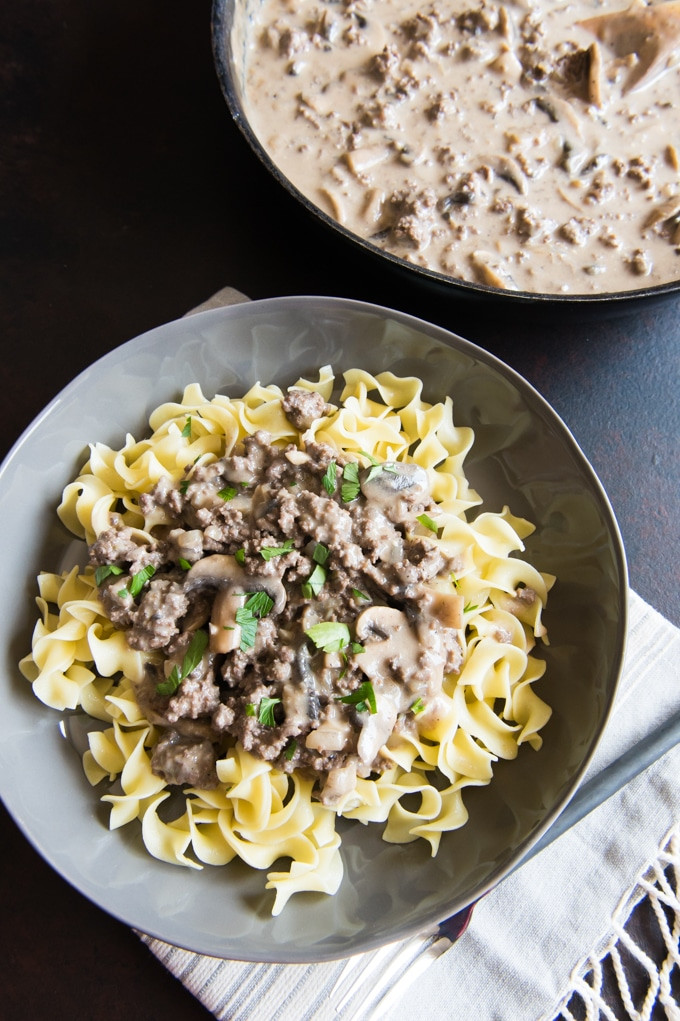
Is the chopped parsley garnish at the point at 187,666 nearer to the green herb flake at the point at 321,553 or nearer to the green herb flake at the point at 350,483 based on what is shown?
the green herb flake at the point at 321,553

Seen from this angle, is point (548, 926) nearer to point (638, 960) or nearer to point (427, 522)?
point (638, 960)

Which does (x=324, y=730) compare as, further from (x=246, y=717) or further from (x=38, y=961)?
(x=38, y=961)

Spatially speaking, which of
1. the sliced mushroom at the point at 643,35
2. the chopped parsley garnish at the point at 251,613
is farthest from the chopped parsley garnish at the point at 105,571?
the sliced mushroom at the point at 643,35

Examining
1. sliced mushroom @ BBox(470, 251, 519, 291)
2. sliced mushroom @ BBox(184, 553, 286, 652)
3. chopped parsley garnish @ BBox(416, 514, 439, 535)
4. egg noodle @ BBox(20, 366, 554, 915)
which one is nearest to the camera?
sliced mushroom @ BBox(184, 553, 286, 652)

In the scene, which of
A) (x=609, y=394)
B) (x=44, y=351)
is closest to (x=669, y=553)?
(x=609, y=394)

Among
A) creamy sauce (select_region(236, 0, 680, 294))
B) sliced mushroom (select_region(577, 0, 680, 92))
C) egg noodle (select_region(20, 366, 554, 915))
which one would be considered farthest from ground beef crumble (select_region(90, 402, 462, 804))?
sliced mushroom (select_region(577, 0, 680, 92))

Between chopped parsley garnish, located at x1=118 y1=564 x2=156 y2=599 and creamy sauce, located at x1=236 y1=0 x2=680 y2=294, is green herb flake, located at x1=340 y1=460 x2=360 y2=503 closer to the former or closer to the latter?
chopped parsley garnish, located at x1=118 y1=564 x2=156 y2=599

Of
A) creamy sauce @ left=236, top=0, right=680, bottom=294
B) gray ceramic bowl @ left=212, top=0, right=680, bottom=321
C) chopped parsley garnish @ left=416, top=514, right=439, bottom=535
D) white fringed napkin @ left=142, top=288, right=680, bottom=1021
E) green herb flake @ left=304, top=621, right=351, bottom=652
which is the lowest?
white fringed napkin @ left=142, top=288, right=680, bottom=1021
